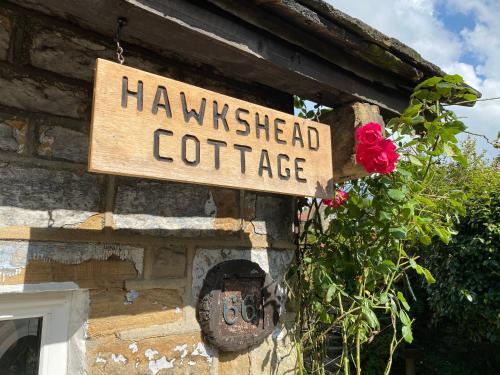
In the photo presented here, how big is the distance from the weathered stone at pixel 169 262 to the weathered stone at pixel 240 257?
6 cm

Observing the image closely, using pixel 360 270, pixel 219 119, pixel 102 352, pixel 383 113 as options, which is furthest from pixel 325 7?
pixel 102 352

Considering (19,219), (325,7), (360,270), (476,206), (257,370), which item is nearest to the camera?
(19,219)

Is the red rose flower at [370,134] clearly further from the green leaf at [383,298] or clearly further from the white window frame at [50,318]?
the white window frame at [50,318]

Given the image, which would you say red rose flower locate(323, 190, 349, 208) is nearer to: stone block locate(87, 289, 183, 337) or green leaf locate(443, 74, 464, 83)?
green leaf locate(443, 74, 464, 83)

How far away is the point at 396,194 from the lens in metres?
1.77

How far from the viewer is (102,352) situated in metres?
1.38

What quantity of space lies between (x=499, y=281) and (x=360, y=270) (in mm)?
2897

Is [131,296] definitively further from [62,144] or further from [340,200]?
[340,200]

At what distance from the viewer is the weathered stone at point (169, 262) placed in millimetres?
→ 1542

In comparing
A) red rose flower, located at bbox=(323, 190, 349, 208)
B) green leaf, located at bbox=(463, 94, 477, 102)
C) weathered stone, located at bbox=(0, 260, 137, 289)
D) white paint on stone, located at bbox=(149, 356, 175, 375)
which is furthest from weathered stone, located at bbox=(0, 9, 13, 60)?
green leaf, located at bbox=(463, 94, 477, 102)

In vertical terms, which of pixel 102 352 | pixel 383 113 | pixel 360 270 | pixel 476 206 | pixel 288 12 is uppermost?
pixel 288 12

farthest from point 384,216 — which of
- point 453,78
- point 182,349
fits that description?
point 182,349

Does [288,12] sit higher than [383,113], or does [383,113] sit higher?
[288,12]

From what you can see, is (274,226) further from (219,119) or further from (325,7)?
(325,7)
